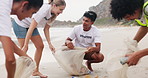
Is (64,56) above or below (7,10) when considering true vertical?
A: below

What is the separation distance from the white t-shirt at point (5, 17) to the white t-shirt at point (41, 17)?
4.39ft

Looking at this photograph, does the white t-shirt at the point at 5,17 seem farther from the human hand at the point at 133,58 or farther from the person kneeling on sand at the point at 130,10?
the human hand at the point at 133,58

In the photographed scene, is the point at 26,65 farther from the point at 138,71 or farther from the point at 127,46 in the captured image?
the point at 138,71

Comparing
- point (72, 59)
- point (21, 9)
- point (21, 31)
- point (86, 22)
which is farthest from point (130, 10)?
point (21, 31)

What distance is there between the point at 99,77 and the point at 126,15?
1286 millimetres

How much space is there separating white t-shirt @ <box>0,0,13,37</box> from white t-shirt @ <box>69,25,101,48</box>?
1.78 meters

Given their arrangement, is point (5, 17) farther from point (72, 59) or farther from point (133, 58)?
point (72, 59)

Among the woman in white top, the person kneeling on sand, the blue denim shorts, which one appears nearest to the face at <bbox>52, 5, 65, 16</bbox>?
the woman in white top

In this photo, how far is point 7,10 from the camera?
1.81 metres

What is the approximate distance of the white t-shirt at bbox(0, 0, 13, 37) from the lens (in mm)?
1776

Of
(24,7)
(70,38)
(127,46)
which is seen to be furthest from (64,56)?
(24,7)

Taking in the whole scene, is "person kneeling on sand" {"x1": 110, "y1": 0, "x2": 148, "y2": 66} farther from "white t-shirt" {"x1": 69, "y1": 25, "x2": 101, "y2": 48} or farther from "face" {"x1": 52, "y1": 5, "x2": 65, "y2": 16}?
"white t-shirt" {"x1": 69, "y1": 25, "x2": 101, "y2": 48}

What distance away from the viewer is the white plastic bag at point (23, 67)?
209 cm

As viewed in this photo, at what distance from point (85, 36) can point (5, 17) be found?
1820 millimetres
